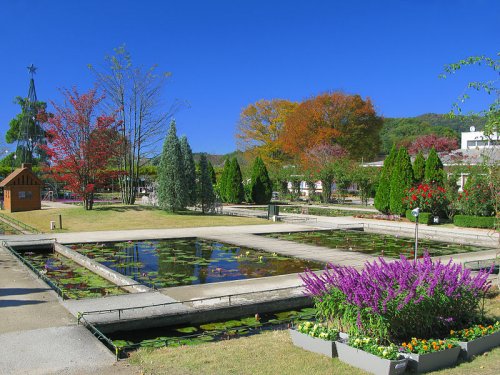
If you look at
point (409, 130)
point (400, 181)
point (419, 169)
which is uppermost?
point (409, 130)

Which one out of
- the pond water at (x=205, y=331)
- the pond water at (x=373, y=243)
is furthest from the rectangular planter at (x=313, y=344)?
the pond water at (x=373, y=243)

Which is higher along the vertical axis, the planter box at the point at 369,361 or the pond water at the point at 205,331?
the planter box at the point at 369,361

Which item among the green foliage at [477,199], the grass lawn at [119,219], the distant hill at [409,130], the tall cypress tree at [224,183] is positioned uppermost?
the distant hill at [409,130]

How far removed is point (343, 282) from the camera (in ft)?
21.0

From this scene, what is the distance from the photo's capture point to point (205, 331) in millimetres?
8250

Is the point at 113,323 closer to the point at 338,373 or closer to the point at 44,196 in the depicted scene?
the point at 338,373

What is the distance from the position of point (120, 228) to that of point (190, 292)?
526 inches

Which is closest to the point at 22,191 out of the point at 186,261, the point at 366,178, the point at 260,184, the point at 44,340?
the point at 260,184

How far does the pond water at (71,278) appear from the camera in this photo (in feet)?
34.1

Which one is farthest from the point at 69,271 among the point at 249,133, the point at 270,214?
the point at 249,133

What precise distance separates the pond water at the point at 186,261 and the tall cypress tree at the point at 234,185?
952 inches

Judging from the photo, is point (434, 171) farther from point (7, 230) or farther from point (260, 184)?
point (7, 230)

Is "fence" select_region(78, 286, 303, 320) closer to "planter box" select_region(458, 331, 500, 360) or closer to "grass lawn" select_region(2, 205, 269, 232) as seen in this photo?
"planter box" select_region(458, 331, 500, 360)

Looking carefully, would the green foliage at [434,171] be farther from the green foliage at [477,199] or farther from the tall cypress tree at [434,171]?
the green foliage at [477,199]
